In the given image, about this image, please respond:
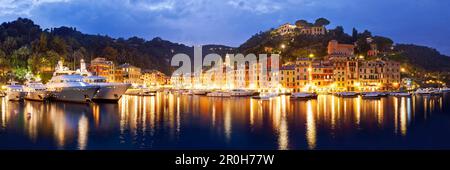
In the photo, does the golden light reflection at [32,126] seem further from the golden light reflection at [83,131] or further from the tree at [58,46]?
the tree at [58,46]

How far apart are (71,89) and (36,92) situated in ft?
29.1

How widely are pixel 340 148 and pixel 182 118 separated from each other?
48.7 feet

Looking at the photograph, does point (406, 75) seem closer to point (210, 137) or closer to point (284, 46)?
point (284, 46)

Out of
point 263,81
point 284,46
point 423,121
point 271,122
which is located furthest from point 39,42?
point 423,121

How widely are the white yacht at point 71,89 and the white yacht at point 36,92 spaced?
2.92 ft

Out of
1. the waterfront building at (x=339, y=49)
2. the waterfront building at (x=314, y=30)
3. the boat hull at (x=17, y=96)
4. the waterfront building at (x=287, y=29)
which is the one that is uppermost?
the waterfront building at (x=287, y=29)

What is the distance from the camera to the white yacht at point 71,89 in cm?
4372

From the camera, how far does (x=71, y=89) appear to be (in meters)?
44.3

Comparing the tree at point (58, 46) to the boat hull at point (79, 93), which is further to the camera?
the tree at point (58, 46)

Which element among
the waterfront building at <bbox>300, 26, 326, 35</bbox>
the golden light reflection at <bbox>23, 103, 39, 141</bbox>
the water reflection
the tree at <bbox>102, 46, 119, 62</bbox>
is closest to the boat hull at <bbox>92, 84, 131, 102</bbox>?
the water reflection

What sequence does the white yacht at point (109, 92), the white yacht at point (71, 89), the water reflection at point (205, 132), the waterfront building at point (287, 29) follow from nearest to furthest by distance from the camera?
the water reflection at point (205, 132) → the white yacht at point (71, 89) → the white yacht at point (109, 92) → the waterfront building at point (287, 29)

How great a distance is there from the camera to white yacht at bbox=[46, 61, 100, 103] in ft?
143

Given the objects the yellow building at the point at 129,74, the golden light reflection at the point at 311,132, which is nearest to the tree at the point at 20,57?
the yellow building at the point at 129,74

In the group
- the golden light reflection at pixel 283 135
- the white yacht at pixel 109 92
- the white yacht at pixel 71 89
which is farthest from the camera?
the white yacht at pixel 109 92
